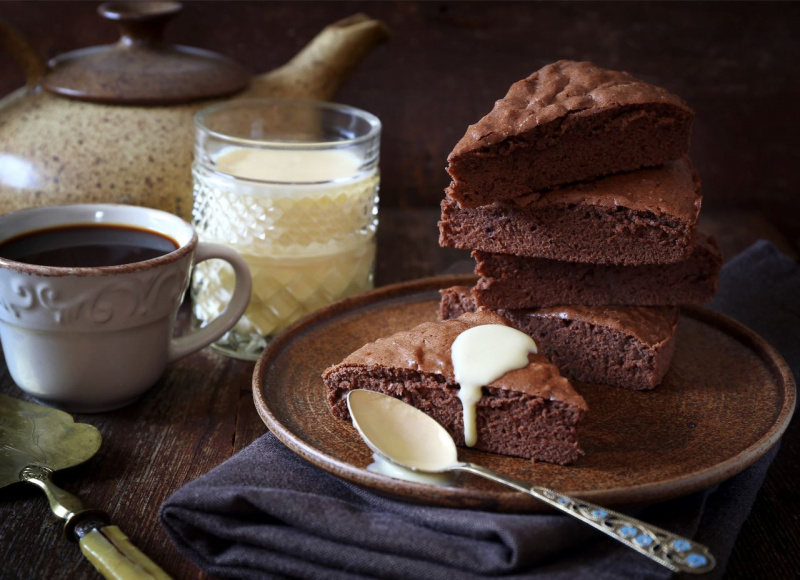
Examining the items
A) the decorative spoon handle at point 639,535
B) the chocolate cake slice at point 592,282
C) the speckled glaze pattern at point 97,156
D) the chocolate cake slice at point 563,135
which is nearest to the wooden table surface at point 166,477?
the decorative spoon handle at point 639,535

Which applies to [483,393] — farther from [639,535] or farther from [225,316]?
[225,316]

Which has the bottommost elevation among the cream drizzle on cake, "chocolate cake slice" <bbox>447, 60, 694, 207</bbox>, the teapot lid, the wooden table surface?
the wooden table surface

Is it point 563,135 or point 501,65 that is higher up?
point 563,135

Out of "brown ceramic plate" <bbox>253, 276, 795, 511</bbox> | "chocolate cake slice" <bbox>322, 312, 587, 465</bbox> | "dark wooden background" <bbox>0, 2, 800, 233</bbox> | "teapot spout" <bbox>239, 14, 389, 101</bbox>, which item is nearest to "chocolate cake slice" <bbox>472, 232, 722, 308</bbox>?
"brown ceramic plate" <bbox>253, 276, 795, 511</bbox>

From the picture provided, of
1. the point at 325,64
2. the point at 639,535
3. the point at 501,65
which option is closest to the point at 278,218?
the point at 325,64

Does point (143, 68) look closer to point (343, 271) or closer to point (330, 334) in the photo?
point (343, 271)

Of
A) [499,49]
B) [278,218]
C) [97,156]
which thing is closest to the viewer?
[278,218]

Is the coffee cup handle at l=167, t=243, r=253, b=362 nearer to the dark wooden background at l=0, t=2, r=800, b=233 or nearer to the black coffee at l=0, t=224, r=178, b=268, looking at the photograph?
the black coffee at l=0, t=224, r=178, b=268
